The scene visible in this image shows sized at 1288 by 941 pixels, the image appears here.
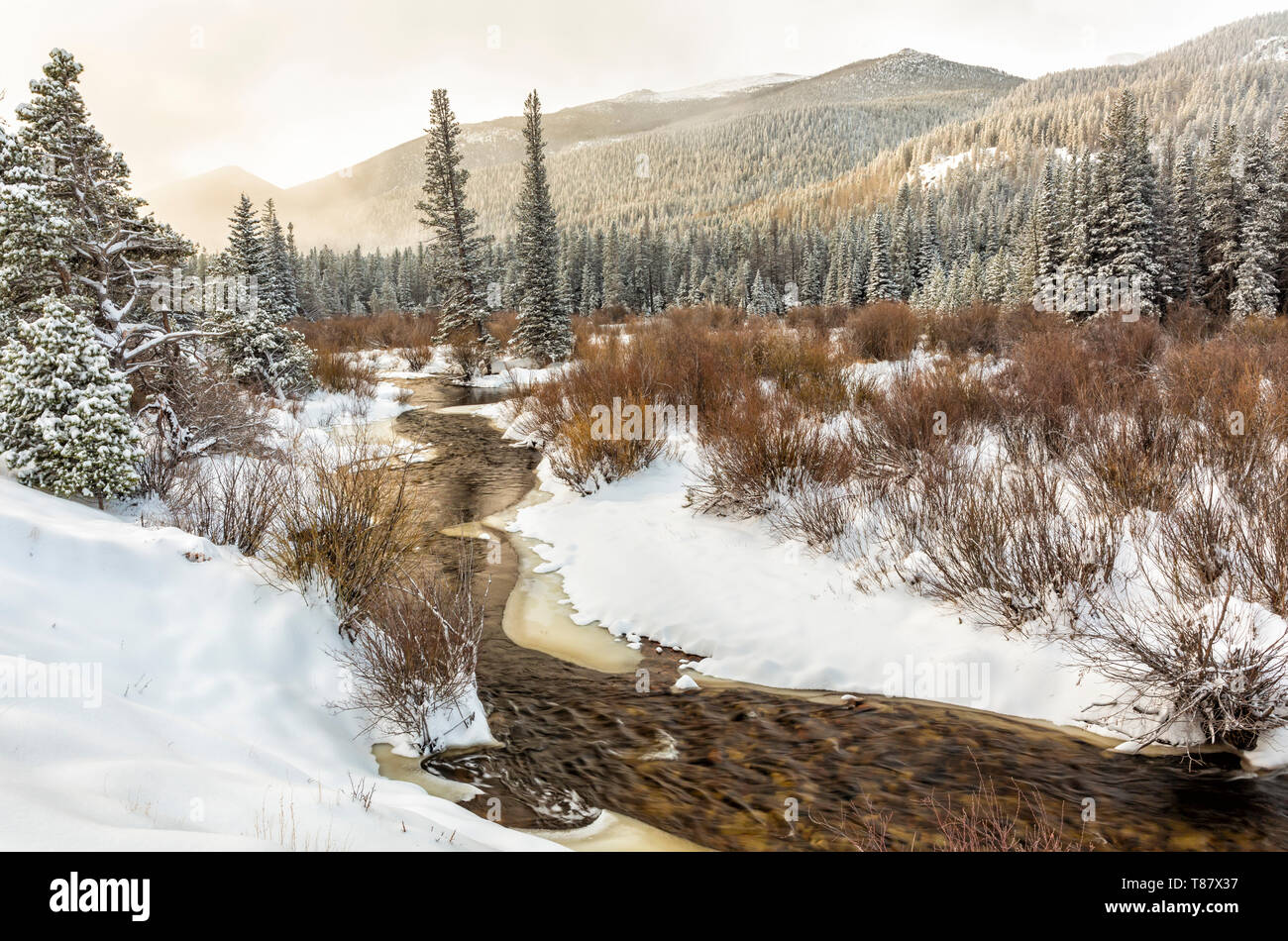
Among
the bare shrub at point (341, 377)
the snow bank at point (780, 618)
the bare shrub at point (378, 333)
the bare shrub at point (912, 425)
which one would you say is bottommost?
the snow bank at point (780, 618)

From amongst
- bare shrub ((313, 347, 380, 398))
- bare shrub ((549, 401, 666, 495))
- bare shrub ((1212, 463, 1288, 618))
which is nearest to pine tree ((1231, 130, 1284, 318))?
bare shrub ((549, 401, 666, 495))

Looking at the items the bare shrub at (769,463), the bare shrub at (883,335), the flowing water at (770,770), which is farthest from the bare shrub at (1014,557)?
the bare shrub at (883,335)

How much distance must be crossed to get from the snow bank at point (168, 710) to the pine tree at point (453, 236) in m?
25.6

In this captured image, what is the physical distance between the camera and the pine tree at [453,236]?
97.7ft

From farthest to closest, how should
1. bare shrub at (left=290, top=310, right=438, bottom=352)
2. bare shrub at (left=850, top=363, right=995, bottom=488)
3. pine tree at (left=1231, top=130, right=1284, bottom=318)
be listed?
bare shrub at (left=290, top=310, right=438, bottom=352)
pine tree at (left=1231, top=130, right=1284, bottom=318)
bare shrub at (left=850, top=363, right=995, bottom=488)

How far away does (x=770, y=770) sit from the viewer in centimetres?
423

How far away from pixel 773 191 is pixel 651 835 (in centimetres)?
17331

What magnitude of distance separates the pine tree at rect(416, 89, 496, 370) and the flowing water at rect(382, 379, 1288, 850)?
85.5 feet

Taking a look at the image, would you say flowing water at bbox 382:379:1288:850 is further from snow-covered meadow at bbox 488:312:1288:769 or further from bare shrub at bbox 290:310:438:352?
bare shrub at bbox 290:310:438:352

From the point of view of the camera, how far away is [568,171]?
638 feet

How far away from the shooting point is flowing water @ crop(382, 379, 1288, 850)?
11.7 feet

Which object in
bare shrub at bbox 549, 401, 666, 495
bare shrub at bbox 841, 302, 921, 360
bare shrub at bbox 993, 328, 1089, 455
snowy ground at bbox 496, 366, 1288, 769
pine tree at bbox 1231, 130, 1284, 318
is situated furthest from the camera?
pine tree at bbox 1231, 130, 1284, 318

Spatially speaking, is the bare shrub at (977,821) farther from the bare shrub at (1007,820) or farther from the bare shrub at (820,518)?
the bare shrub at (820,518)
